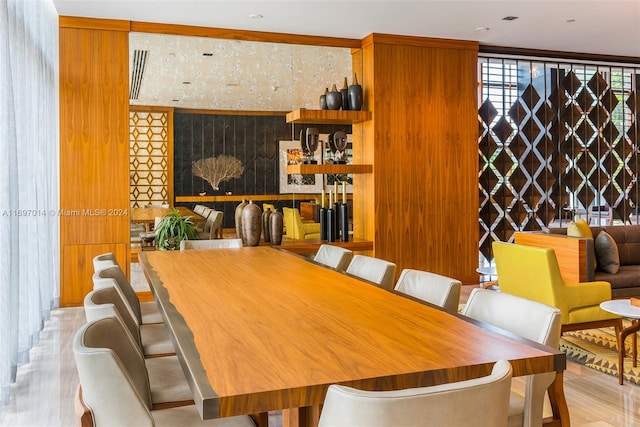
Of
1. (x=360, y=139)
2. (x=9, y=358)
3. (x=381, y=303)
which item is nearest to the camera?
(x=381, y=303)

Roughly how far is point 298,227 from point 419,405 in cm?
588

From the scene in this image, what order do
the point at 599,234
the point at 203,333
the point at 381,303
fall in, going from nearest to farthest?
the point at 203,333 → the point at 381,303 → the point at 599,234

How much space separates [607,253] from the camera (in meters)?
5.41

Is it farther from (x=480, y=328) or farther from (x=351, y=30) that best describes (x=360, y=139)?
(x=480, y=328)

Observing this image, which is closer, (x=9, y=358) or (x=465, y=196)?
(x=9, y=358)

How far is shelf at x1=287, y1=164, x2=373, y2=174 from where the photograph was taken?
6094 millimetres

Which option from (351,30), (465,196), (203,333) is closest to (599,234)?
(465,196)

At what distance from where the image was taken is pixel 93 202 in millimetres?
5805

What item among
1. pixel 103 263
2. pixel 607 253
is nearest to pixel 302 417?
pixel 103 263

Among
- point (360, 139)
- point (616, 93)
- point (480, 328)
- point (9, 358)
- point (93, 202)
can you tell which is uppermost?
point (616, 93)

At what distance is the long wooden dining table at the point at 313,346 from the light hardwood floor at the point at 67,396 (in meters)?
1.16

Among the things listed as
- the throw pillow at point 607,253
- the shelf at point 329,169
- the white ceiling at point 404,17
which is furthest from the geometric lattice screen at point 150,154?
the throw pillow at point 607,253

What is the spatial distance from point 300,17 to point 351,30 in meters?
0.72

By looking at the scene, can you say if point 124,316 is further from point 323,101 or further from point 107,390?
point 323,101
